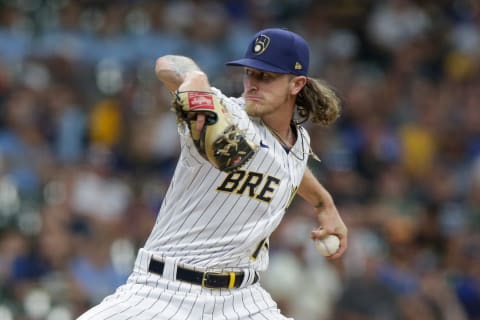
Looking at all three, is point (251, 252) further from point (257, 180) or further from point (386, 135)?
point (386, 135)

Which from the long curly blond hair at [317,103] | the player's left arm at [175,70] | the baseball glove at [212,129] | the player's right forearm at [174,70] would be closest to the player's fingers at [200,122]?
the baseball glove at [212,129]

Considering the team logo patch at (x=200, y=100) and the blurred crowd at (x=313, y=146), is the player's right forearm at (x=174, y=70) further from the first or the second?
the blurred crowd at (x=313, y=146)

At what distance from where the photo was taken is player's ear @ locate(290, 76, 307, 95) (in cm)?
498

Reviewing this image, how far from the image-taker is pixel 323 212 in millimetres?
5488

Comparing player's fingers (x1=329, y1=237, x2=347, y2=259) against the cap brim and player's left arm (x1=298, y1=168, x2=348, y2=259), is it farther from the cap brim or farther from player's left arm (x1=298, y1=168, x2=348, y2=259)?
the cap brim

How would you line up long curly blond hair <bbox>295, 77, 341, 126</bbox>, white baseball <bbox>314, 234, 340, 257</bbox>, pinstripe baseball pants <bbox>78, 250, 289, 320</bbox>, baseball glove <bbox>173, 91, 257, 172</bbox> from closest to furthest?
baseball glove <bbox>173, 91, 257, 172</bbox> → pinstripe baseball pants <bbox>78, 250, 289, 320</bbox> → long curly blond hair <bbox>295, 77, 341, 126</bbox> → white baseball <bbox>314, 234, 340, 257</bbox>

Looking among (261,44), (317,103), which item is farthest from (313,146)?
(261,44)

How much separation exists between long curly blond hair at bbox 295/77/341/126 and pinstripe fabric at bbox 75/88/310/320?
39cm

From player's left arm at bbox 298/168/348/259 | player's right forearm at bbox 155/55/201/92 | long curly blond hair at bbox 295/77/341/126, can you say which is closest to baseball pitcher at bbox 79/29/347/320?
player's right forearm at bbox 155/55/201/92

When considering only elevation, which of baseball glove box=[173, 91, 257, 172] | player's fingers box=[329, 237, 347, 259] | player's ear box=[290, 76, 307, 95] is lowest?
player's fingers box=[329, 237, 347, 259]

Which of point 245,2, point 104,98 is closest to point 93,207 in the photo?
point 104,98

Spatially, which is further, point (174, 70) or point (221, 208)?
point (221, 208)

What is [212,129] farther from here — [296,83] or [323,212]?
[323,212]

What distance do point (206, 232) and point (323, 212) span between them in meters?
0.93
